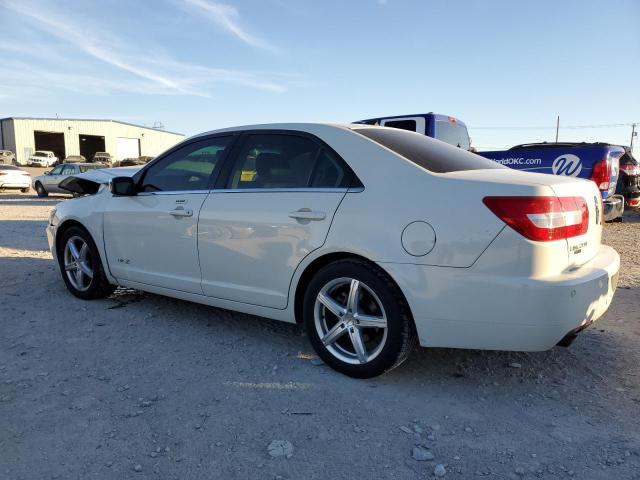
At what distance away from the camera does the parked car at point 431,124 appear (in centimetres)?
1066

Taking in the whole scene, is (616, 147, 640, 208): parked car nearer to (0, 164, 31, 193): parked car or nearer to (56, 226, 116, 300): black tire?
(56, 226, 116, 300): black tire

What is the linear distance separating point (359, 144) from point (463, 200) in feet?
2.63

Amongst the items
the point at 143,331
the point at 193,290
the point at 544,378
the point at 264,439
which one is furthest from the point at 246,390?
the point at 544,378

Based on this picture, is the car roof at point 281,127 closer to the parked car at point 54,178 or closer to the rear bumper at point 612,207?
the rear bumper at point 612,207

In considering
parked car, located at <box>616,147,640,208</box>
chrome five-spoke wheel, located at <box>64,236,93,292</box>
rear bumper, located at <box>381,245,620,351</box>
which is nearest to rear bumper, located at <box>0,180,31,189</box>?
chrome five-spoke wheel, located at <box>64,236,93,292</box>

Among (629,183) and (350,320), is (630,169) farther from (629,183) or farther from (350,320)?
(350,320)

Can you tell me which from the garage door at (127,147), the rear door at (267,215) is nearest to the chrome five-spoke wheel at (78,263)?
the rear door at (267,215)

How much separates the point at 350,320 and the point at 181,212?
162 cm

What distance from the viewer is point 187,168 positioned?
4.04 m

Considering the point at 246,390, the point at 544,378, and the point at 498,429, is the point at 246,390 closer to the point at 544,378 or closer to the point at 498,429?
the point at 498,429

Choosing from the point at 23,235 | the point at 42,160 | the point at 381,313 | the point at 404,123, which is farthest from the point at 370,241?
the point at 42,160

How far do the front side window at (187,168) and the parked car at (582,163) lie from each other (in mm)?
6196

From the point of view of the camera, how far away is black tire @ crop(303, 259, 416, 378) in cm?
282

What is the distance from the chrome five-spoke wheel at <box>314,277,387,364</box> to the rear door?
0.95ft
